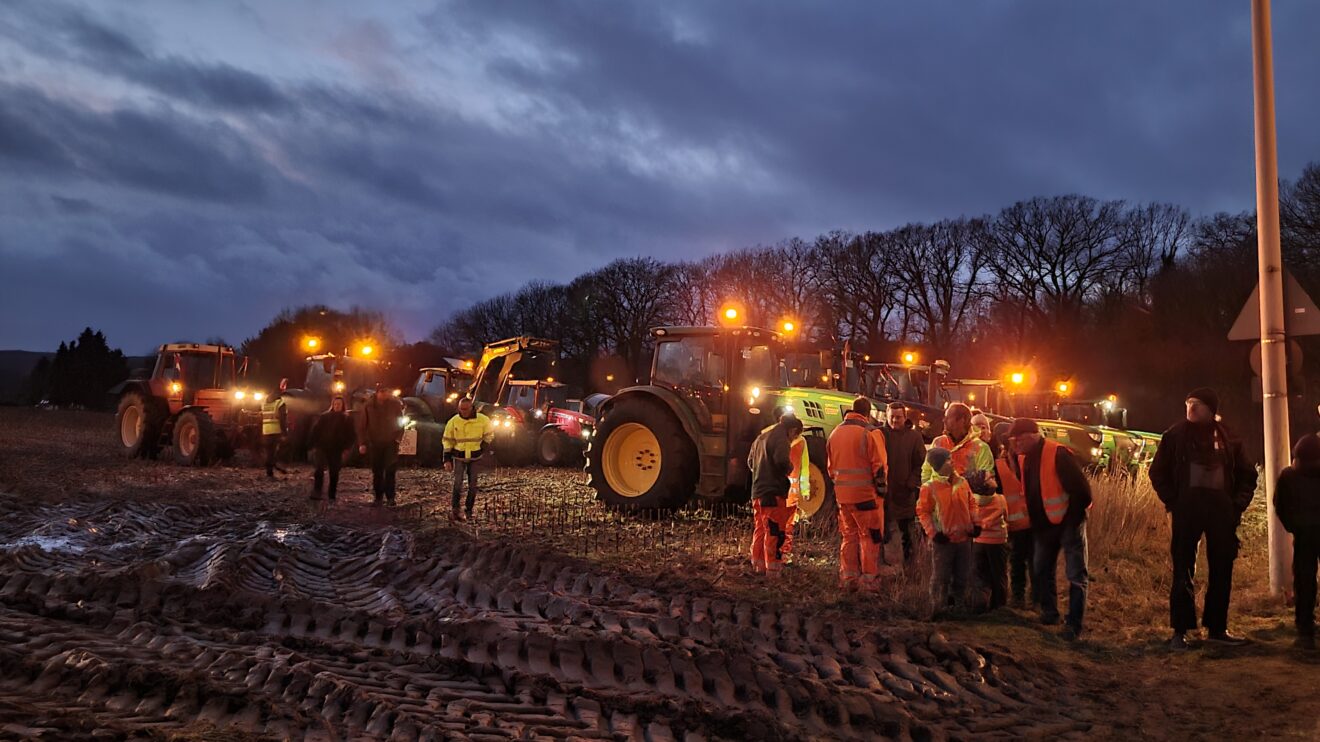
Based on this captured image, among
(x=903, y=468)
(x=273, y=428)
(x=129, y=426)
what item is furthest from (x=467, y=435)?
(x=129, y=426)

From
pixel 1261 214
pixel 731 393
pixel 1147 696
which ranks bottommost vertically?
pixel 1147 696

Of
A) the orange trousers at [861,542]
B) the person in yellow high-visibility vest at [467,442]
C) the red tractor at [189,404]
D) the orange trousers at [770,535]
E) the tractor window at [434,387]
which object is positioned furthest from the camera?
the tractor window at [434,387]

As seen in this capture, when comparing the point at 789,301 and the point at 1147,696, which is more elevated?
the point at 789,301

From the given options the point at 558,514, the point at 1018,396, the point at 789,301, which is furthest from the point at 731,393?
the point at 789,301

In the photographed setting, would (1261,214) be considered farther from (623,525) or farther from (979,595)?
(623,525)

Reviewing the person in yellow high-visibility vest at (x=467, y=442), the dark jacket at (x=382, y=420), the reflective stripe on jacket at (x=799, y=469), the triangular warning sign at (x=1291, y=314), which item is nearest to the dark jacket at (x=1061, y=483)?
the reflective stripe on jacket at (x=799, y=469)

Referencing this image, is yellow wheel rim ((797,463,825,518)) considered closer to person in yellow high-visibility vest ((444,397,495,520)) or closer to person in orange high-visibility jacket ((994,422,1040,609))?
person in orange high-visibility jacket ((994,422,1040,609))

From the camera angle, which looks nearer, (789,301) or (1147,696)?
(1147,696)

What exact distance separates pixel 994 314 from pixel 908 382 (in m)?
28.6

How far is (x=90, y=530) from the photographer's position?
10.5 m

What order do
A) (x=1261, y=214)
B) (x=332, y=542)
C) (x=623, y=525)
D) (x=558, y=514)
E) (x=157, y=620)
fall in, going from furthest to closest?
(x=558, y=514) < (x=623, y=525) < (x=332, y=542) < (x=1261, y=214) < (x=157, y=620)

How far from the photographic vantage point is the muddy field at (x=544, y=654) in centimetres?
481

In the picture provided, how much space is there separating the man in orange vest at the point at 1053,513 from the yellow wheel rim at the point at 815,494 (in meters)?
3.87

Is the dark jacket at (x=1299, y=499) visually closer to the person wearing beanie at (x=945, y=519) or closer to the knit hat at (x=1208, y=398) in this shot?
the knit hat at (x=1208, y=398)
